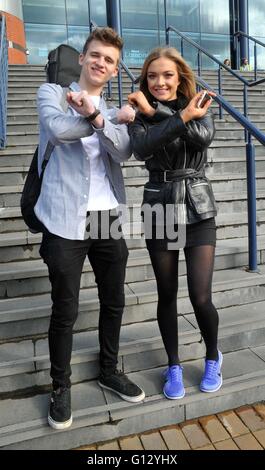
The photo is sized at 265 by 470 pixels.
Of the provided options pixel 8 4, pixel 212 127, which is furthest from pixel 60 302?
pixel 8 4

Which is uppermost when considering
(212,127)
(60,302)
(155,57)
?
(155,57)

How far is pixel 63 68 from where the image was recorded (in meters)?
2.05

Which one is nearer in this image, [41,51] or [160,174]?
[160,174]

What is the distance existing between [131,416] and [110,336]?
0.41 m

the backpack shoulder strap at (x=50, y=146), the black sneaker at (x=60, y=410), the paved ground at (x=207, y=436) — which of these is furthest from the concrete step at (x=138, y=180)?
the paved ground at (x=207, y=436)

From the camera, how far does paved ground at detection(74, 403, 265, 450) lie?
1919 mm

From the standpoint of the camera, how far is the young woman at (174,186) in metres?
1.85

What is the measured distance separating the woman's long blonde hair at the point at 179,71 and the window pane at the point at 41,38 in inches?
446

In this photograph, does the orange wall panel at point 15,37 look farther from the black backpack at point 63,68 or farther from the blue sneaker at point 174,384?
the blue sneaker at point 174,384

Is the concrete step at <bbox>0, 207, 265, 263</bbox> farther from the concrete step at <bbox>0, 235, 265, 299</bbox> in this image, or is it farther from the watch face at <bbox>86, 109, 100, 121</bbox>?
the watch face at <bbox>86, 109, 100, 121</bbox>

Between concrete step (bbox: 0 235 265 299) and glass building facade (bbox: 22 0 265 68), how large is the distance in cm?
1043

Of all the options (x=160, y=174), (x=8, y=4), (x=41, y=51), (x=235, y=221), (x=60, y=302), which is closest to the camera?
(x=60, y=302)

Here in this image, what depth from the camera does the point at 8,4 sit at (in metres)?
9.86
